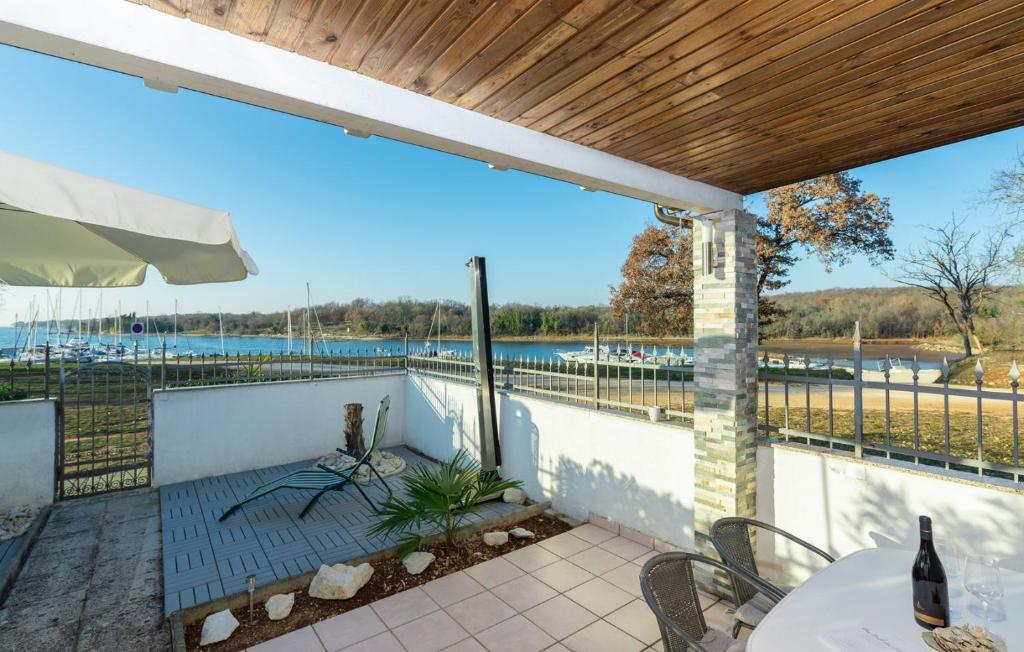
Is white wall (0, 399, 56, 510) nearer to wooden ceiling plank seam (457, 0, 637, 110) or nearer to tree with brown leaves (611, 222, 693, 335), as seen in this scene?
wooden ceiling plank seam (457, 0, 637, 110)

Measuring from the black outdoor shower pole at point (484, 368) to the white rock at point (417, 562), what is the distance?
144 cm

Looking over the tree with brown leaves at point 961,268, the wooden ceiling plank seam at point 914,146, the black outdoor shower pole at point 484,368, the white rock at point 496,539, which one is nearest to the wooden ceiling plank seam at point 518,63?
the wooden ceiling plank seam at point 914,146

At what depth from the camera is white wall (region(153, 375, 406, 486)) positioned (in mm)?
5410

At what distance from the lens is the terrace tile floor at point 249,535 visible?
10.7ft

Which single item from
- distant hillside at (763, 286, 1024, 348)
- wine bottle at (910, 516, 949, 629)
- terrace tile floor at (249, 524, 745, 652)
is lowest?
terrace tile floor at (249, 524, 745, 652)

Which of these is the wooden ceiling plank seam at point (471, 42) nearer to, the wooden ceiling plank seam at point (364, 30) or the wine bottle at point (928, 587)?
the wooden ceiling plank seam at point (364, 30)

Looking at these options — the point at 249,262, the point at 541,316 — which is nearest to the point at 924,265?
the point at 541,316

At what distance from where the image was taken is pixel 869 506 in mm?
2689

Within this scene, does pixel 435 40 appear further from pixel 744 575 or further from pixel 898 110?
pixel 744 575

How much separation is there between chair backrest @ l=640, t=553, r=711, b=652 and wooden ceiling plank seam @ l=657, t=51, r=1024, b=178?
84.7 inches

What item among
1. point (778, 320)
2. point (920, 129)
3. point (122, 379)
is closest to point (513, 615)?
point (920, 129)

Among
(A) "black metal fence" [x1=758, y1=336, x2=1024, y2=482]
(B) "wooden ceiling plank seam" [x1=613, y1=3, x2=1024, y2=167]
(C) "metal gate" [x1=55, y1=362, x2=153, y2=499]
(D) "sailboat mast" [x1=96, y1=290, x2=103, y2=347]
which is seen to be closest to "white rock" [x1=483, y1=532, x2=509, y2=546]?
(A) "black metal fence" [x1=758, y1=336, x2=1024, y2=482]

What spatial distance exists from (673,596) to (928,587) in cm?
84

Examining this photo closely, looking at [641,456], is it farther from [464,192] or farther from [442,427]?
[464,192]
